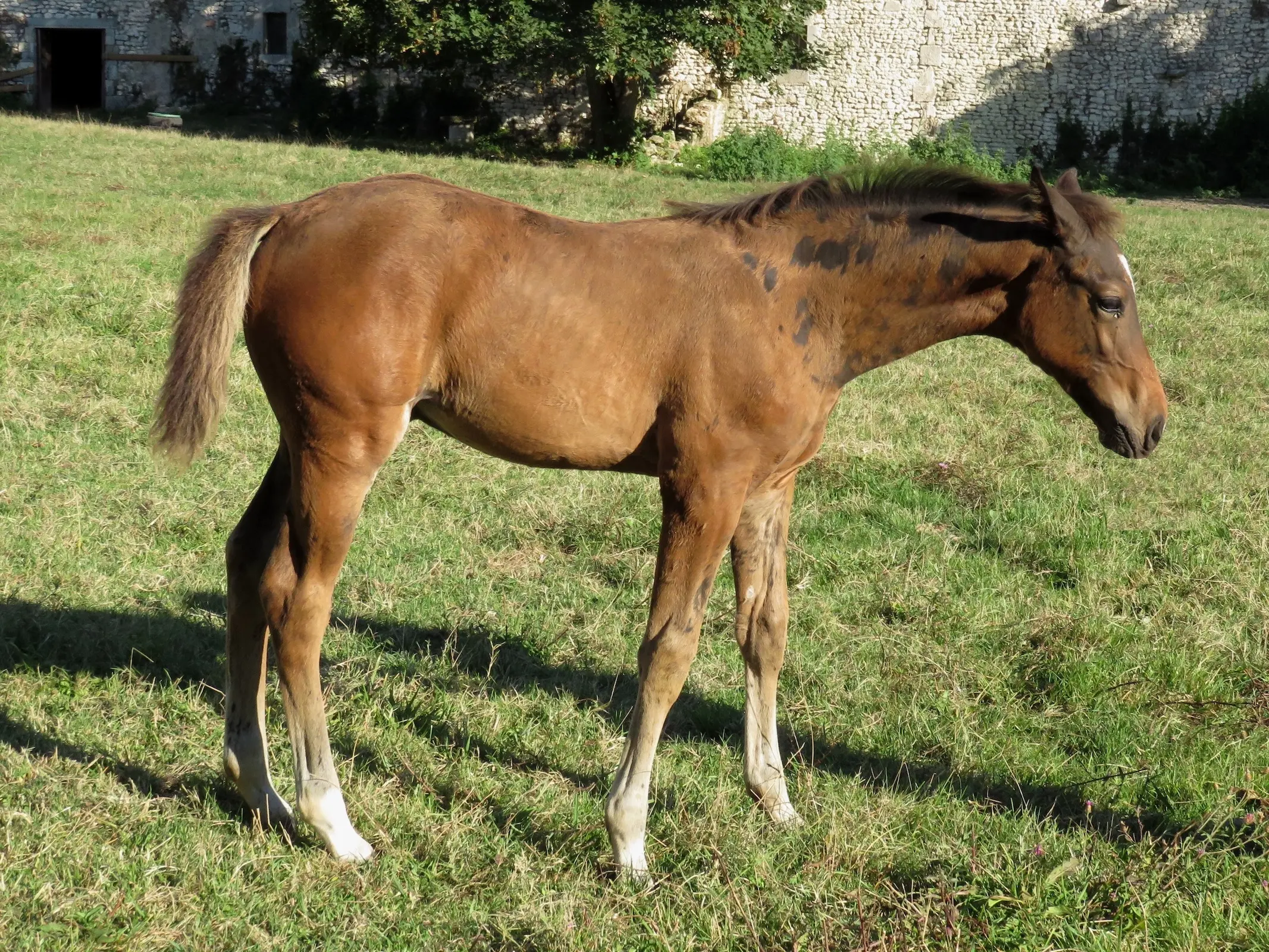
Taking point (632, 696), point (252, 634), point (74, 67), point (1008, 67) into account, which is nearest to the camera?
point (252, 634)

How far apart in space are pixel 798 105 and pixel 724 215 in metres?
23.3

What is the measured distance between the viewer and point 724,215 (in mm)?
3588

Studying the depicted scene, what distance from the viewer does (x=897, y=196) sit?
11.5 ft

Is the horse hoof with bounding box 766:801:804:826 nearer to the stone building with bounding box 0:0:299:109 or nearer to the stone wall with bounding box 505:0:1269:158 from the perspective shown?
the stone wall with bounding box 505:0:1269:158

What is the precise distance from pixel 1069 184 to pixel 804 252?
0.88 meters

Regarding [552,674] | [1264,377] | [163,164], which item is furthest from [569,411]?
[163,164]

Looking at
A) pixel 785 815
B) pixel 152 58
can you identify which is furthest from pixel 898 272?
pixel 152 58

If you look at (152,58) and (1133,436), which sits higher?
(152,58)

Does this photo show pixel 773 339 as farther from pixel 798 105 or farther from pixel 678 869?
pixel 798 105

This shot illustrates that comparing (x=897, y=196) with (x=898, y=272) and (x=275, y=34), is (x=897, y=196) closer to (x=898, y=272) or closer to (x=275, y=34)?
(x=898, y=272)

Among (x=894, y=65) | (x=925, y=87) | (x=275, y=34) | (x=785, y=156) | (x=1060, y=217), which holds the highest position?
(x=894, y=65)

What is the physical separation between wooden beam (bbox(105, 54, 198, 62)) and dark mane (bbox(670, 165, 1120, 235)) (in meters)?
24.9

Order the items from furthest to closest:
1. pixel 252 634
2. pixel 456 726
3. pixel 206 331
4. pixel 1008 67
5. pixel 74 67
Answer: pixel 74 67 → pixel 1008 67 → pixel 456 726 → pixel 252 634 → pixel 206 331

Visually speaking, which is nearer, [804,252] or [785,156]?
[804,252]
